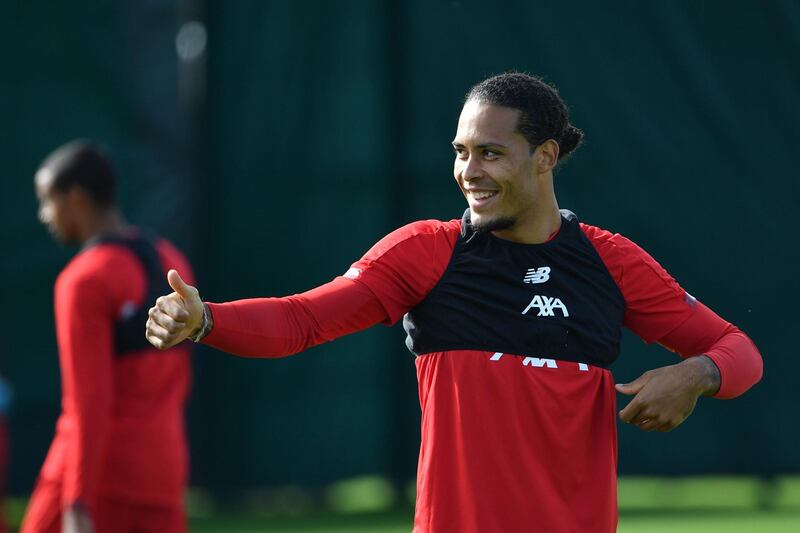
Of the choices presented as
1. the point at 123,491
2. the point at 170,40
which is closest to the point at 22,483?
the point at 170,40

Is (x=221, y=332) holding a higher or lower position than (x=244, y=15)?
lower

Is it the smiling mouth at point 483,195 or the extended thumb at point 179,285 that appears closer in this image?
the extended thumb at point 179,285

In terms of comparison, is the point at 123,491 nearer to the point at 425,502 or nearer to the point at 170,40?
the point at 425,502

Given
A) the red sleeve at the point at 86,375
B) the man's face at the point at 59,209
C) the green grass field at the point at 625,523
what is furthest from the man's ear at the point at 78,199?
the green grass field at the point at 625,523

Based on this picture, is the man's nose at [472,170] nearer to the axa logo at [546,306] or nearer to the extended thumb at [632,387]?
the axa logo at [546,306]

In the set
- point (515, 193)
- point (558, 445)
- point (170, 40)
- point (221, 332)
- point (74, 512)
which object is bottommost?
point (74, 512)

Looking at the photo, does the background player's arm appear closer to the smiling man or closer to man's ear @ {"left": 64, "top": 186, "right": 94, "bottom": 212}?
man's ear @ {"left": 64, "top": 186, "right": 94, "bottom": 212}

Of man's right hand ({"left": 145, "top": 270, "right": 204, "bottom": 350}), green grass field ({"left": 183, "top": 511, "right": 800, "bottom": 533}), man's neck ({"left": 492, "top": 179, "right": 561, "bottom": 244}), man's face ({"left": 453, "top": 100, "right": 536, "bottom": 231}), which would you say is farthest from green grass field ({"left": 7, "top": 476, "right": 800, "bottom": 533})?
man's right hand ({"left": 145, "top": 270, "right": 204, "bottom": 350})

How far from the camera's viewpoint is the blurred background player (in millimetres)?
4340

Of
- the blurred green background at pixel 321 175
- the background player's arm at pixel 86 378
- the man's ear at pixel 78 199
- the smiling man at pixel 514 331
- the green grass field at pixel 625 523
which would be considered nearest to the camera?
the smiling man at pixel 514 331

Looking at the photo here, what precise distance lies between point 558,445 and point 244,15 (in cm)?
506

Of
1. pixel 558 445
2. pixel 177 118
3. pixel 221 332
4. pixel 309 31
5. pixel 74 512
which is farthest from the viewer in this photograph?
pixel 177 118

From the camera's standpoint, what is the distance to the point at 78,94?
798 centimetres

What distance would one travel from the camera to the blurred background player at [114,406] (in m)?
4.34
